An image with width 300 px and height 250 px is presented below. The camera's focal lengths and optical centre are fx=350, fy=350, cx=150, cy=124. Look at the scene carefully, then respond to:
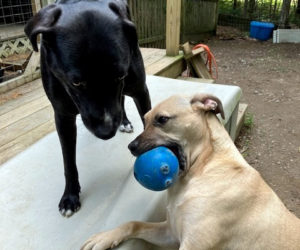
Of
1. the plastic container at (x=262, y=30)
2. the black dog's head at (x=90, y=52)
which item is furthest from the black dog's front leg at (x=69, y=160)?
the plastic container at (x=262, y=30)

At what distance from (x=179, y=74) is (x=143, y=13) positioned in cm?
304

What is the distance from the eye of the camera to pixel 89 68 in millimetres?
1834

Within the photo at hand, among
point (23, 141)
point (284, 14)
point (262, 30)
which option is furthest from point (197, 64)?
point (284, 14)

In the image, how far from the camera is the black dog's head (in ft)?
6.00

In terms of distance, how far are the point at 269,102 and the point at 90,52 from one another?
485 cm

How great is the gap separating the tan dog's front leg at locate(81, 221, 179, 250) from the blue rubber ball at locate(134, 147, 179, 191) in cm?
33

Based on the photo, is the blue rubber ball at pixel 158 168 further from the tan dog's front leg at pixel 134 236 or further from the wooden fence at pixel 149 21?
the wooden fence at pixel 149 21

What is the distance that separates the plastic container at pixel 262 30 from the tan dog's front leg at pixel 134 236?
385 inches

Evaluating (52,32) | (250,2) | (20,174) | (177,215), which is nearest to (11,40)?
(20,174)

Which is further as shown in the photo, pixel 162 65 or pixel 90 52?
pixel 162 65

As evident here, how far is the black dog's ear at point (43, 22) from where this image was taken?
6.11 feet

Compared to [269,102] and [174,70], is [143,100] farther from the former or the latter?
[269,102]

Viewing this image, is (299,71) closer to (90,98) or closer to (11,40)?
(11,40)

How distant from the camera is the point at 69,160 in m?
2.39
